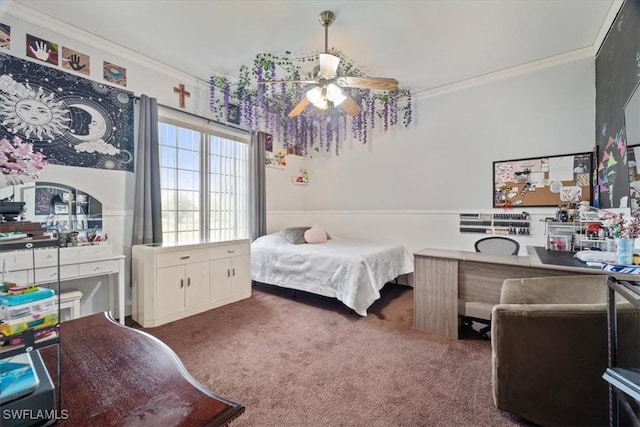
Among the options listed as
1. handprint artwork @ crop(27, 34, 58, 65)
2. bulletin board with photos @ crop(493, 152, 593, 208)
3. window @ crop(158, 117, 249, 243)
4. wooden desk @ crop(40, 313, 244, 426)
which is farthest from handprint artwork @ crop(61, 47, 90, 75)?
bulletin board with photos @ crop(493, 152, 593, 208)

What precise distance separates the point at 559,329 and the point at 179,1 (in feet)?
10.9

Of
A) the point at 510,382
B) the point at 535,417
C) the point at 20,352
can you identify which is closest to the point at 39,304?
the point at 20,352

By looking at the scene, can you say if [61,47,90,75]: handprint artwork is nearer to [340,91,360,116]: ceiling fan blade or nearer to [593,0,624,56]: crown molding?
[340,91,360,116]: ceiling fan blade

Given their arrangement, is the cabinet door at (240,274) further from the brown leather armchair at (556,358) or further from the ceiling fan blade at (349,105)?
the brown leather armchair at (556,358)

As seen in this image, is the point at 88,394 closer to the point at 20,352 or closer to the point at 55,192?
the point at 20,352

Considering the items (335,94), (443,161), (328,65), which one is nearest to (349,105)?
(335,94)

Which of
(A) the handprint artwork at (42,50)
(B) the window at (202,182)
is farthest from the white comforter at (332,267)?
(A) the handprint artwork at (42,50)

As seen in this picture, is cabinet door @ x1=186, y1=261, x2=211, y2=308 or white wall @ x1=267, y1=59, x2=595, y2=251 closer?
cabinet door @ x1=186, y1=261, x2=211, y2=308

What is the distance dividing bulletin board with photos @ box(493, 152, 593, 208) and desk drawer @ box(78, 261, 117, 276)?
4.14m

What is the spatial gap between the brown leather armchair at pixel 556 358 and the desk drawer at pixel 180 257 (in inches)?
106

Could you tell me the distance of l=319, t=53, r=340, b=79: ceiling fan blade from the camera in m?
2.18

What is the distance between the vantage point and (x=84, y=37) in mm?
2645

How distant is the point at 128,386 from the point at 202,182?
3.26 m

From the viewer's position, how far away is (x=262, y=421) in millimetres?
1476
